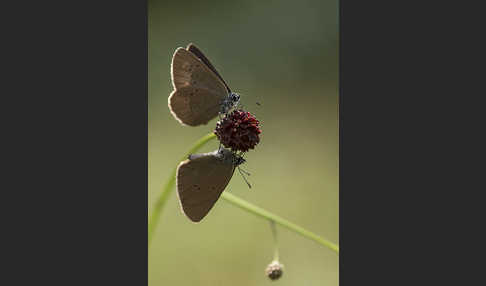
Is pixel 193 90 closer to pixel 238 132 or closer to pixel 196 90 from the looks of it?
pixel 196 90

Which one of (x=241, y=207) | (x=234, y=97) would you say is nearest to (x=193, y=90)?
(x=234, y=97)

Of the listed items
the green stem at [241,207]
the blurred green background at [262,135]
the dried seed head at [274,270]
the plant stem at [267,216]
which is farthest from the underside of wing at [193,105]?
the dried seed head at [274,270]

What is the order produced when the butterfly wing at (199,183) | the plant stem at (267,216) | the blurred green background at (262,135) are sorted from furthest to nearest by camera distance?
the blurred green background at (262,135) → the plant stem at (267,216) → the butterfly wing at (199,183)

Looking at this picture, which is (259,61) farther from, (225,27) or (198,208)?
(198,208)

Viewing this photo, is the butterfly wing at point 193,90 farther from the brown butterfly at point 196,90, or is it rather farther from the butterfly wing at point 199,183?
the butterfly wing at point 199,183

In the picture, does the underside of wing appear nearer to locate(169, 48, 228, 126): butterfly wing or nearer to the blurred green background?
locate(169, 48, 228, 126): butterfly wing

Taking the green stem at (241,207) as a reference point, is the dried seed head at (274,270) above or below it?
below

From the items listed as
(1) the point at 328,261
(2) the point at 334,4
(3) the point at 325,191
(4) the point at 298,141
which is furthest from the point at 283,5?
(1) the point at 328,261
